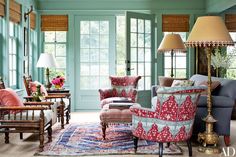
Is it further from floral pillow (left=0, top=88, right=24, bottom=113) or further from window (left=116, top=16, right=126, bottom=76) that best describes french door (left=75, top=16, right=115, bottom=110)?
floral pillow (left=0, top=88, right=24, bottom=113)

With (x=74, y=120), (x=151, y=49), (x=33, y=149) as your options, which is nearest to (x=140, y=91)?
(x=151, y=49)

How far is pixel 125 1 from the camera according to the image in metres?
8.58

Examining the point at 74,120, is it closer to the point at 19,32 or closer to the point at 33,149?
the point at 19,32

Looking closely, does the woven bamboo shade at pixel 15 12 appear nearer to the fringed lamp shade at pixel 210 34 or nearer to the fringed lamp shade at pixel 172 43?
the fringed lamp shade at pixel 172 43

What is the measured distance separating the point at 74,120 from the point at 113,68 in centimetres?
198

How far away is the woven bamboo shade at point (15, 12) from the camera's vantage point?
650 cm

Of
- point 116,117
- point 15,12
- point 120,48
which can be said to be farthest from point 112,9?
point 116,117

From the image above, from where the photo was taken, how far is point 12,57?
6.84m

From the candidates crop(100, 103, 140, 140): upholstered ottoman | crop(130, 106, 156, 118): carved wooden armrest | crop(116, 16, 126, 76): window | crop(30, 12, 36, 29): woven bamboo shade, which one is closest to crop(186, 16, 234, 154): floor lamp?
crop(130, 106, 156, 118): carved wooden armrest

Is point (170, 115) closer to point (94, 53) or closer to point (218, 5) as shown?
point (218, 5)

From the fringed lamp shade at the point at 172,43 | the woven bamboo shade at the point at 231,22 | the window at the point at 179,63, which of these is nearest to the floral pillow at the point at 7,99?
the fringed lamp shade at the point at 172,43

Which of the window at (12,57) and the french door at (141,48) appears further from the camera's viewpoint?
the french door at (141,48)

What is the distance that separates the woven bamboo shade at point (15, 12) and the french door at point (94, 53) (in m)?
1.97

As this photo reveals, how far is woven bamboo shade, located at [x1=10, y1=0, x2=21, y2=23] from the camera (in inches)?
256
